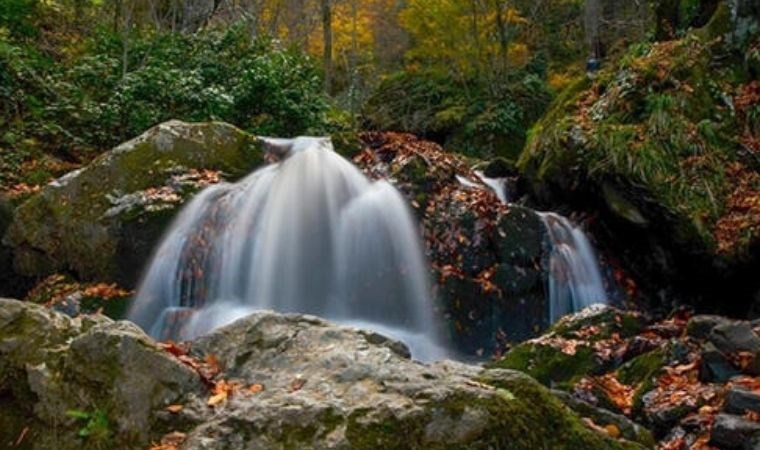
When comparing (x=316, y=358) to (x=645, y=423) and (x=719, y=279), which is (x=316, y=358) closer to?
(x=645, y=423)

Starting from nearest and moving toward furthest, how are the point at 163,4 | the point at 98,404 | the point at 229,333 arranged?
the point at 98,404 → the point at 229,333 → the point at 163,4

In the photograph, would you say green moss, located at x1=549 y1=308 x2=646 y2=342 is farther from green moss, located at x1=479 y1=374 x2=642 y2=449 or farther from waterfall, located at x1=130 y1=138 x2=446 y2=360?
green moss, located at x1=479 y1=374 x2=642 y2=449

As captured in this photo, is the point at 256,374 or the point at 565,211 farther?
the point at 565,211

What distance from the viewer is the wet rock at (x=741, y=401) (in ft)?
14.2

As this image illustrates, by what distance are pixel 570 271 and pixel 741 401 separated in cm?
453

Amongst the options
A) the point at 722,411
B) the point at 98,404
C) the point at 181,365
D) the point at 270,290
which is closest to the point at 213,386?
the point at 181,365

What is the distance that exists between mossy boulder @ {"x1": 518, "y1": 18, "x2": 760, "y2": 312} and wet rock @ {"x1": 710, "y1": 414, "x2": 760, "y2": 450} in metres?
4.07

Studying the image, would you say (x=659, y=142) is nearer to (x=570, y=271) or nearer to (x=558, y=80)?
(x=570, y=271)

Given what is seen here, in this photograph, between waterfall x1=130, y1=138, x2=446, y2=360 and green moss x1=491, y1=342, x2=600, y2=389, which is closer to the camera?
green moss x1=491, y1=342, x2=600, y2=389

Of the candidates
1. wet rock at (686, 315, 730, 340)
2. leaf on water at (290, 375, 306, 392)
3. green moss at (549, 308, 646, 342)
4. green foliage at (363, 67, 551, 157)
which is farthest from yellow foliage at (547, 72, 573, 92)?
leaf on water at (290, 375, 306, 392)

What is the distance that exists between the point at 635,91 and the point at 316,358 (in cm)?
797

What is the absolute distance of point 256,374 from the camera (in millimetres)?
3514

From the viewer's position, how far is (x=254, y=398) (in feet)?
10.5

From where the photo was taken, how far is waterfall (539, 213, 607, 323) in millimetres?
8633
